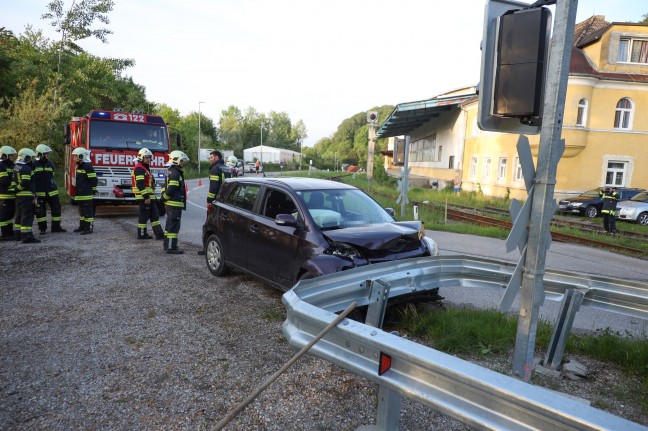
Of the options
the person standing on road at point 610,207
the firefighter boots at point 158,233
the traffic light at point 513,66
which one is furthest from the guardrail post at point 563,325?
the person standing on road at point 610,207

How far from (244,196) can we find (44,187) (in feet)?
21.1

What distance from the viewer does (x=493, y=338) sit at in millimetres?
4492

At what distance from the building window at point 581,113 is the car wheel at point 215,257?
2188 cm

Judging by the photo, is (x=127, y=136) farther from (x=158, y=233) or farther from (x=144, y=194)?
(x=158, y=233)

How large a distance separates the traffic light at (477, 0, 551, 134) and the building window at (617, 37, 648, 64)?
26.0m

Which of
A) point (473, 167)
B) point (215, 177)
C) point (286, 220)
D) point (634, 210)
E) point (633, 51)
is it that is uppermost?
point (633, 51)

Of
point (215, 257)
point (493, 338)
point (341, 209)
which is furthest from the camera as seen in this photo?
point (215, 257)

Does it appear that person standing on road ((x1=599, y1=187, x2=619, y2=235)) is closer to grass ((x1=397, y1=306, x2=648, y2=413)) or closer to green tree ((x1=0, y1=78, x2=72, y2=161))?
grass ((x1=397, y1=306, x2=648, y2=413))

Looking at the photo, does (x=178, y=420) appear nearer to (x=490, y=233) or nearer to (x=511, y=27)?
(x=511, y=27)

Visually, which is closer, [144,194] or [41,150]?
[144,194]

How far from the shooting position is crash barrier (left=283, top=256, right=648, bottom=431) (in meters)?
1.44

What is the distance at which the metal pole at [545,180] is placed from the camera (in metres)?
2.46

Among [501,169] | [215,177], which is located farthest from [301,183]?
[501,169]

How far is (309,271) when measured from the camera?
189 inches
